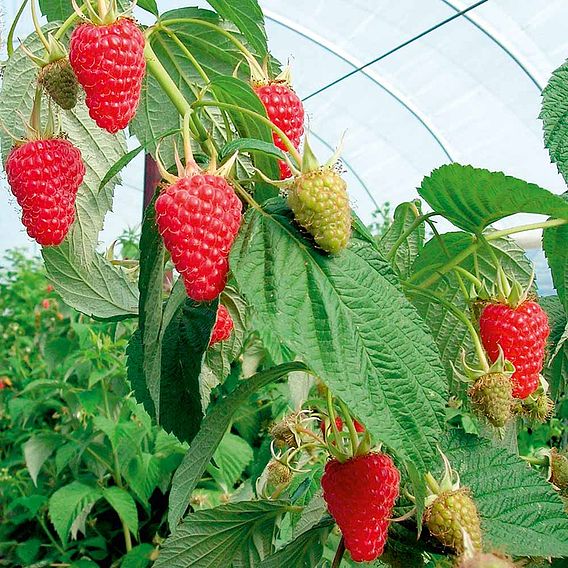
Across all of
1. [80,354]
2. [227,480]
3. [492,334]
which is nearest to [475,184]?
[492,334]

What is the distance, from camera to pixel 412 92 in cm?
543

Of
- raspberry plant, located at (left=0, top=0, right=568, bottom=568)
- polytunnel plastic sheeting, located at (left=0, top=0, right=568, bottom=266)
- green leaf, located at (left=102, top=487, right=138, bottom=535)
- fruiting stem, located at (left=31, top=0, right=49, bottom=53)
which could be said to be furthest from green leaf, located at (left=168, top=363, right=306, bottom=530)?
polytunnel plastic sheeting, located at (left=0, top=0, right=568, bottom=266)

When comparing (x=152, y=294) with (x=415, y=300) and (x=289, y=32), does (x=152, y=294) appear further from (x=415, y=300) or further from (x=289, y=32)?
(x=289, y=32)

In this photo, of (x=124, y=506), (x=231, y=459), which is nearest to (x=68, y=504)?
(x=124, y=506)

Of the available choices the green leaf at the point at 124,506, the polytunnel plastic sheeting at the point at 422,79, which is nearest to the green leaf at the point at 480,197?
the green leaf at the point at 124,506

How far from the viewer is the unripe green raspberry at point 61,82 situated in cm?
66

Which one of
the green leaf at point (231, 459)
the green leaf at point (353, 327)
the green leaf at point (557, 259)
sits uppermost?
the green leaf at point (353, 327)

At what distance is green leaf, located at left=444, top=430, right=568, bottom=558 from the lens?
67 centimetres

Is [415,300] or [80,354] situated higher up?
[415,300]

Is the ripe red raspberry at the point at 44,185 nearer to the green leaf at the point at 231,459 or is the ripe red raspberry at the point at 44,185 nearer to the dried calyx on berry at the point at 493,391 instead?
the dried calyx on berry at the point at 493,391

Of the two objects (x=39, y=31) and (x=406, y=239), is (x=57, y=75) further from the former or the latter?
(x=406, y=239)

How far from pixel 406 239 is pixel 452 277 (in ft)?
0.25

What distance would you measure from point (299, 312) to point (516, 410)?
0.40 m

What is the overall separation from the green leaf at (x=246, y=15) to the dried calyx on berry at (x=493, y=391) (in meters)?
0.34
